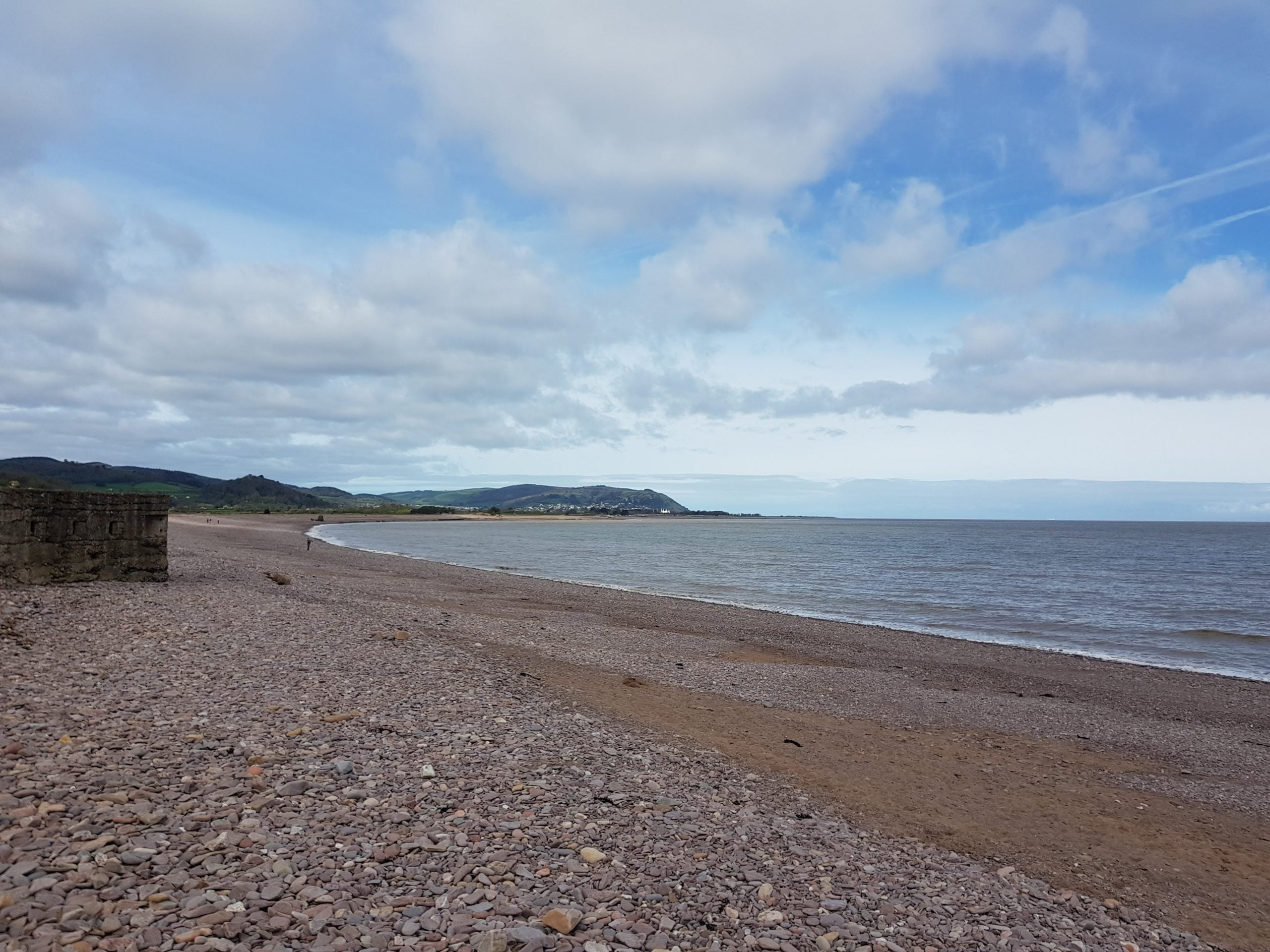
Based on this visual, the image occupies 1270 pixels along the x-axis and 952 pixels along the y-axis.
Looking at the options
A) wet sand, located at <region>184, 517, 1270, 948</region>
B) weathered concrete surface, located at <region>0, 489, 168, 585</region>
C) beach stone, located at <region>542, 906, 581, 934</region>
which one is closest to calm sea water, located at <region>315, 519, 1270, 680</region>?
wet sand, located at <region>184, 517, 1270, 948</region>

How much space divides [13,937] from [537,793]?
3.66 m

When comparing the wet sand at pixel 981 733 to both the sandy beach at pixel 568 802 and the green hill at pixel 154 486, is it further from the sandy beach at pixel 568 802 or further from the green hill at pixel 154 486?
the green hill at pixel 154 486

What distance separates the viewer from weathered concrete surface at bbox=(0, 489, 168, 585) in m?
16.5

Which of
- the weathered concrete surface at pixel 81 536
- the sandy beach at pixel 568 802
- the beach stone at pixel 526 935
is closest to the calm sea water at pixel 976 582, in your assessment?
the sandy beach at pixel 568 802

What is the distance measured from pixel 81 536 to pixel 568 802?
56.0ft

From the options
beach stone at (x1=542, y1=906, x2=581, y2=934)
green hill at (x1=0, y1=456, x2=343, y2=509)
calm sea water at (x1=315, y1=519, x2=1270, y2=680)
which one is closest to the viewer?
beach stone at (x1=542, y1=906, x2=581, y2=934)

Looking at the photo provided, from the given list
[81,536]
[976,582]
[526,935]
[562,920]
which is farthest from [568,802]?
[976,582]

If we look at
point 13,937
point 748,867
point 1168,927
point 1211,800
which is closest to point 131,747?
point 13,937

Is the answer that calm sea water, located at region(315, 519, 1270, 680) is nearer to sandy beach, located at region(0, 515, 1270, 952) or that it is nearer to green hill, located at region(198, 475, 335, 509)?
sandy beach, located at region(0, 515, 1270, 952)

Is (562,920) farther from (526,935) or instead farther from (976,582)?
(976,582)

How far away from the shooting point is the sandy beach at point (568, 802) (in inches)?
186

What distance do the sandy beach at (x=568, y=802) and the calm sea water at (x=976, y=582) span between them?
975 cm

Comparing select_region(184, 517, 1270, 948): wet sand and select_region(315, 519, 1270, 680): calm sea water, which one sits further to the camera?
select_region(315, 519, 1270, 680): calm sea water

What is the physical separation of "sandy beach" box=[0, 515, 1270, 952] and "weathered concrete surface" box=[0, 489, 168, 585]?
81.7 inches
